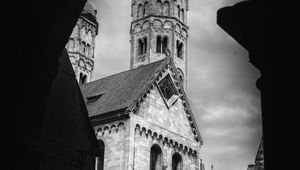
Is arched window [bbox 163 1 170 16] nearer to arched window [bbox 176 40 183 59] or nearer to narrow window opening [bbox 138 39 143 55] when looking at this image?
arched window [bbox 176 40 183 59]

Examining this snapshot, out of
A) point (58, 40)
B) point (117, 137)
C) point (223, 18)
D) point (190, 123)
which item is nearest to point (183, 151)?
point (190, 123)

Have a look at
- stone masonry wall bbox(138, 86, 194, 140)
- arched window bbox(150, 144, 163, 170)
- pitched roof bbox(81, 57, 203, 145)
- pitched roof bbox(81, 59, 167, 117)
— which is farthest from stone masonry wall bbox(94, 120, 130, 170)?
arched window bbox(150, 144, 163, 170)

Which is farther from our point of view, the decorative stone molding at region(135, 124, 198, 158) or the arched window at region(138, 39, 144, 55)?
the arched window at region(138, 39, 144, 55)

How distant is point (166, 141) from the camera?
30.5 m

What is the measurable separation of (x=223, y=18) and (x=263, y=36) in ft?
1.60

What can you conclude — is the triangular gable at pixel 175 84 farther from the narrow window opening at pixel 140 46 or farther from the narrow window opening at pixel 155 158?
the narrow window opening at pixel 140 46

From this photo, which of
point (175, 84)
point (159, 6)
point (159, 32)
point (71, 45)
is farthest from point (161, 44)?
point (175, 84)

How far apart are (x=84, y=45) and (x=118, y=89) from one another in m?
25.7

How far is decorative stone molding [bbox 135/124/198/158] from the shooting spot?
94.9 ft

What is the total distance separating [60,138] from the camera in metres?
14.5

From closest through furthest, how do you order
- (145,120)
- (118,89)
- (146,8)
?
(145,120)
(118,89)
(146,8)

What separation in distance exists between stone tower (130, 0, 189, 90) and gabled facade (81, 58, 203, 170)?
2423 centimetres

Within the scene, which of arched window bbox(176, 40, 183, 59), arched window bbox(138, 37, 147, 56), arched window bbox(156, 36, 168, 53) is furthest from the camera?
arched window bbox(176, 40, 183, 59)

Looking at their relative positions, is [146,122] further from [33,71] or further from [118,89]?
[33,71]
